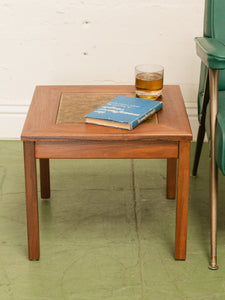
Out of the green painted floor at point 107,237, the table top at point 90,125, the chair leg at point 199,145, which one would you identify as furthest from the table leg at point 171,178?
the table top at point 90,125

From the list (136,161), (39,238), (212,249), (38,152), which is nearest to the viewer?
(38,152)

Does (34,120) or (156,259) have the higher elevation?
(34,120)

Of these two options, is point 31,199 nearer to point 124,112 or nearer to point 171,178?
point 124,112

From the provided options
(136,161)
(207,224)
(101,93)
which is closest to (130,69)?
(136,161)

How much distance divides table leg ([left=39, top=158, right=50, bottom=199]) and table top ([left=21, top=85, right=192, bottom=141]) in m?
0.31

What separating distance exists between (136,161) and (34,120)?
35.9 inches

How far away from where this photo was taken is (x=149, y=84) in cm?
176

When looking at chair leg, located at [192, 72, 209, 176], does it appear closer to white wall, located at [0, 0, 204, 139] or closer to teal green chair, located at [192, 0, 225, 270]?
teal green chair, located at [192, 0, 225, 270]

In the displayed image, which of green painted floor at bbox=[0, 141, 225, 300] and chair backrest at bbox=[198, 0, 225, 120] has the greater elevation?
chair backrest at bbox=[198, 0, 225, 120]

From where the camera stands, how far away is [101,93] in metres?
1.88

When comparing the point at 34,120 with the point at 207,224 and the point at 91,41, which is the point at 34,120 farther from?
the point at 91,41

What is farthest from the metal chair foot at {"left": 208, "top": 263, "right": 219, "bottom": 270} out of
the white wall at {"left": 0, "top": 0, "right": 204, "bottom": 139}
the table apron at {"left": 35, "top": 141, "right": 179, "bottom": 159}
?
the white wall at {"left": 0, "top": 0, "right": 204, "bottom": 139}

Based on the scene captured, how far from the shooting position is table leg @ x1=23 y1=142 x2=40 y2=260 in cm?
158

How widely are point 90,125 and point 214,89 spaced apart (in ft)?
1.33
